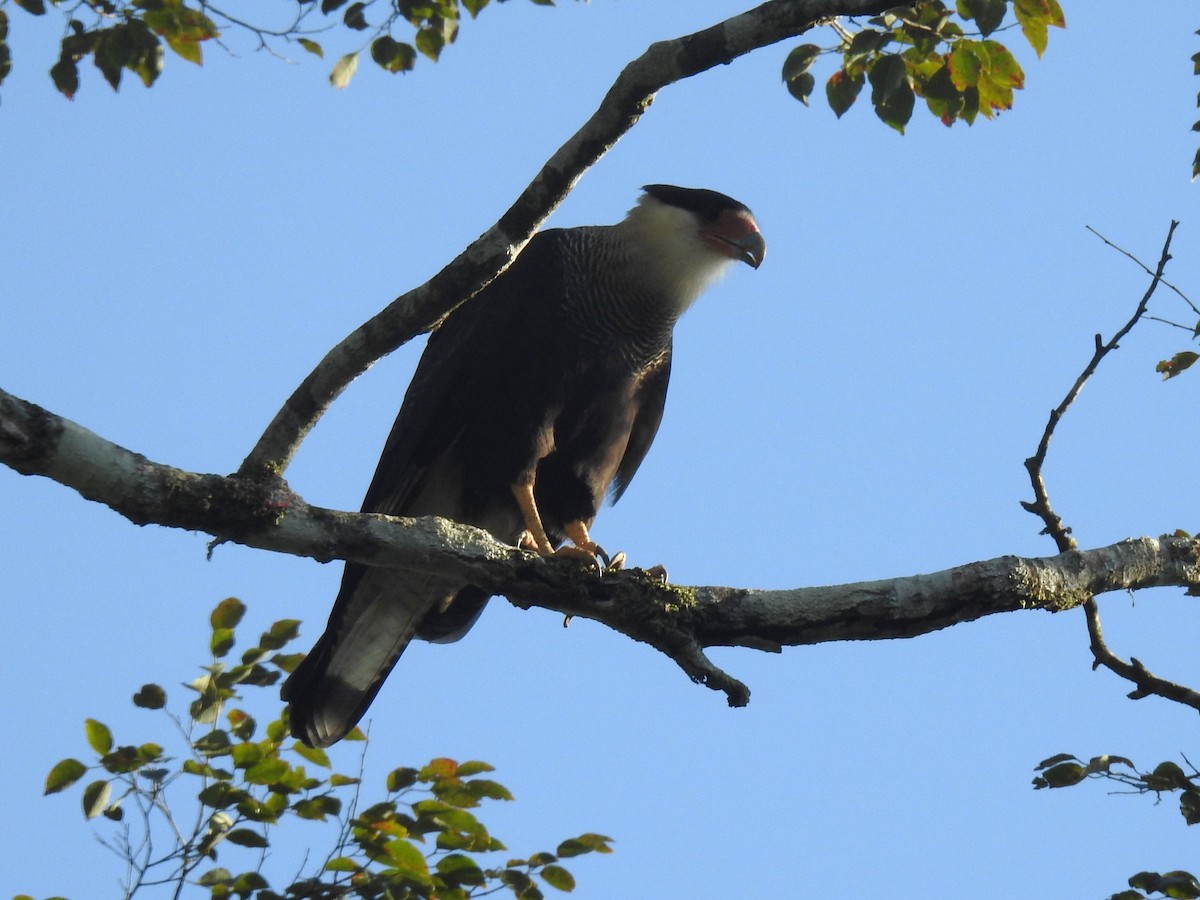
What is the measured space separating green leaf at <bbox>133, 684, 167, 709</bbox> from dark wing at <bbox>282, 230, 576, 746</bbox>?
803mm

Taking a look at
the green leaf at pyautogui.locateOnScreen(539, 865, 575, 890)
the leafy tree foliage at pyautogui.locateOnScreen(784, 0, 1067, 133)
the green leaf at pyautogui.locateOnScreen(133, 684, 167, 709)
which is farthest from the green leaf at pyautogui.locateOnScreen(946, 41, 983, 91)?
the green leaf at pyautogui.locateOnScreen(133, 684, 167, 709)

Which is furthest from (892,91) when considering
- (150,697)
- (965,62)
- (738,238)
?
(150,697)

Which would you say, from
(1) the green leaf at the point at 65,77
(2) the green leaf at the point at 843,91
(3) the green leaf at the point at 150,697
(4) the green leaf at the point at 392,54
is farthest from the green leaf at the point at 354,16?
(3) the green leaf at the point at 150,697

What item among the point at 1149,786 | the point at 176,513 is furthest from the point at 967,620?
the point at 176,513

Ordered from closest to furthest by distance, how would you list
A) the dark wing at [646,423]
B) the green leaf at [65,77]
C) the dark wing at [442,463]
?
the green leaf at [65,77] < the dark wing at [442,463] < the dark wing at [646,423]

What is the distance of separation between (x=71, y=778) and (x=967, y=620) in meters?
2.53

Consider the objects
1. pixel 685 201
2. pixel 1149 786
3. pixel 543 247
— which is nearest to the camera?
pixel 1149 786

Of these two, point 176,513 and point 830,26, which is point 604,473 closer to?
→ point 830,26

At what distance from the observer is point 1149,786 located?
3.43 metres

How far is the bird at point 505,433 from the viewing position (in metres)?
4.84

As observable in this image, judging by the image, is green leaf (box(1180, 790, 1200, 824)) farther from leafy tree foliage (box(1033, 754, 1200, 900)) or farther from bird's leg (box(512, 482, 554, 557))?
bird's leg (box(512, 482, 554, 557))

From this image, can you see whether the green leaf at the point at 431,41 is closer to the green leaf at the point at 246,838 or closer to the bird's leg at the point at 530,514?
the bird's leg at the point at 530,514

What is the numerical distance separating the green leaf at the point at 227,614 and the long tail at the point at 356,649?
701 mm

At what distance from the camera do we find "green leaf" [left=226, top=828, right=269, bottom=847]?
375cm
